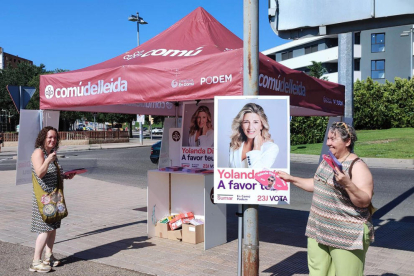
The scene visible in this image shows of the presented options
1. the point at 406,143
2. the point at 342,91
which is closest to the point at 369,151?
the point at 406,143

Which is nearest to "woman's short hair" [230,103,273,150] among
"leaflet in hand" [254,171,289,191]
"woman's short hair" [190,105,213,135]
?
"leaflet in hand" [254,171,289,191]

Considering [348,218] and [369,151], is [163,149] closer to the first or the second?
[348,218]

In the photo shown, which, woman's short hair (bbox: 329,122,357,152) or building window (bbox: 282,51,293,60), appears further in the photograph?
building window (bbox: 282,51,293,60)

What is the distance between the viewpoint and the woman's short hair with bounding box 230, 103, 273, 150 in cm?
418

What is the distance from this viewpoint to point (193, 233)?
6.18 metres

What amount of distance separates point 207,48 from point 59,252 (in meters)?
3.43

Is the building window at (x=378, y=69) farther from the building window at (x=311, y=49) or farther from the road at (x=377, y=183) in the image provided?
the road at (x=377, y=183)

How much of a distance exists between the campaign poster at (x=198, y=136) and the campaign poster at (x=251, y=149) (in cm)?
277

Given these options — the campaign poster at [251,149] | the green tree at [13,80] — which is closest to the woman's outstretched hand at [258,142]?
the campaign poster at [251,149]

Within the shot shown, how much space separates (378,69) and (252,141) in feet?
171

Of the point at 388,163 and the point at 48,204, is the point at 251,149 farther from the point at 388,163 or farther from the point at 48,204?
the point at 388,163

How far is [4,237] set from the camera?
21.5ft

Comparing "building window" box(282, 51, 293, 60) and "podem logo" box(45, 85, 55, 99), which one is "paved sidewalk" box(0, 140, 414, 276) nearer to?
"podem logo" box(45, 85, 55, 99)

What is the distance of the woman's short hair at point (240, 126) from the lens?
13.7ft
